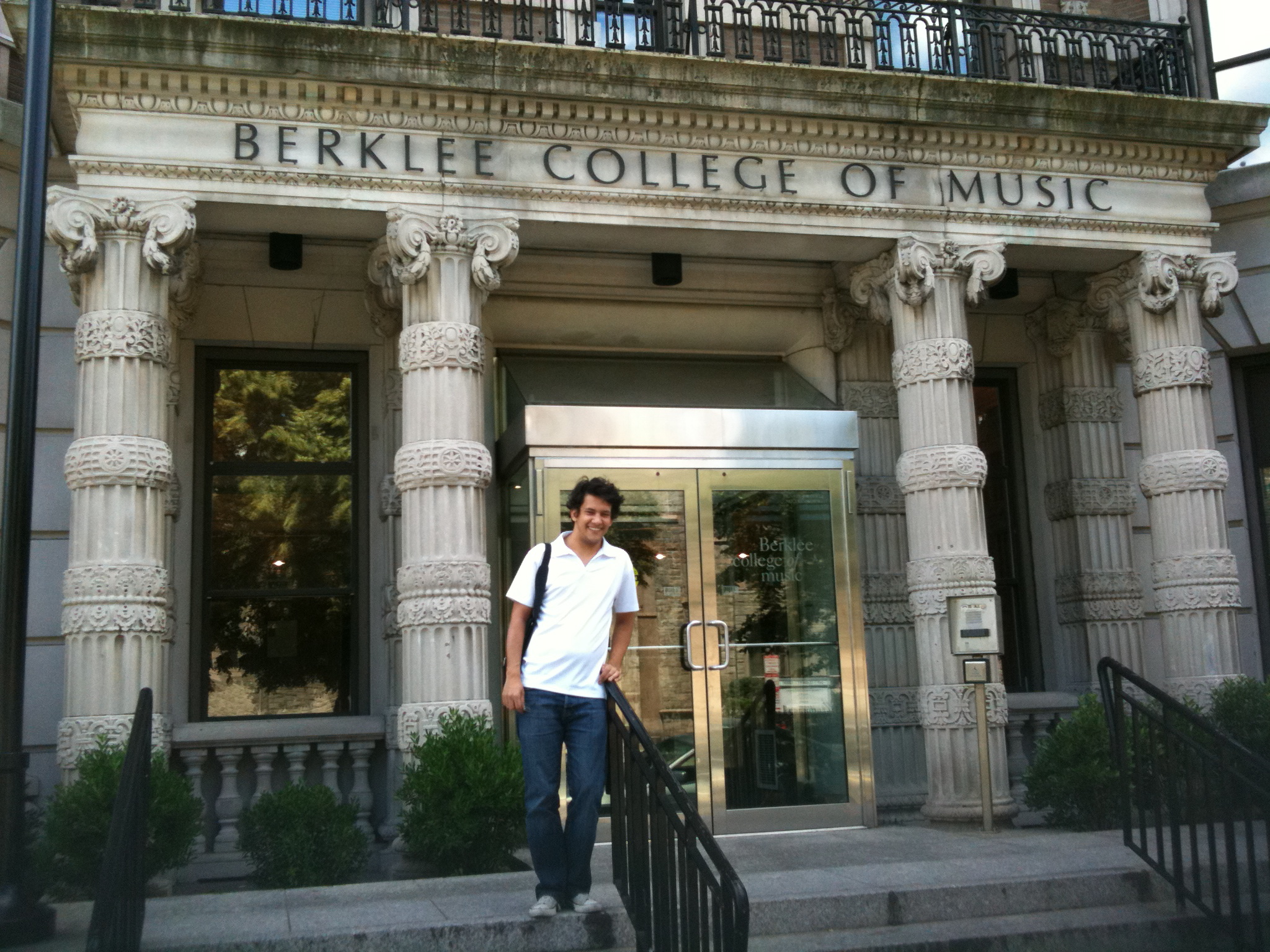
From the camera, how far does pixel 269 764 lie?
32.3 feet

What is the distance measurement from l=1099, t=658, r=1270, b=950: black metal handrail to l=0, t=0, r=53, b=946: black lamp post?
6117 mm

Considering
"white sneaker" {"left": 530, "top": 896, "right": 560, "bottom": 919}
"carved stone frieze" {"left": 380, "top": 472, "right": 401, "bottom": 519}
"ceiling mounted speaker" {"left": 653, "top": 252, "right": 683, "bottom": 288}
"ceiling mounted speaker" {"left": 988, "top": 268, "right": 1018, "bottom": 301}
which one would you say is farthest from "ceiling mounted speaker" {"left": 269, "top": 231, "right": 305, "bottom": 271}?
"ceiling mounted speaker" {"left": 988, "top": 268, "right": 1018, "bottom": 301}

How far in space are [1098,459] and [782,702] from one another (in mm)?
4365

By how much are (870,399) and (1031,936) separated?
609 centimetres

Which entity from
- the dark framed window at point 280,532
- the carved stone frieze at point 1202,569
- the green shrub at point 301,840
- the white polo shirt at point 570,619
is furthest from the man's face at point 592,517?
the carved stone frieze at point 1202,569

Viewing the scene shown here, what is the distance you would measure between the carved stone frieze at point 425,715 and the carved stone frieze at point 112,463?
7.88ft

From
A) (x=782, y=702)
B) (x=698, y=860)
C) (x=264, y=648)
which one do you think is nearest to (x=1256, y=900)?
(x=698, y=860)

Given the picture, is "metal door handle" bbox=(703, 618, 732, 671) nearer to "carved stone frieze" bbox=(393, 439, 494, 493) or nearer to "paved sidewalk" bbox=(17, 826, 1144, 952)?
"paved sidewalk" bbox=(17, 826, 1144, 952)

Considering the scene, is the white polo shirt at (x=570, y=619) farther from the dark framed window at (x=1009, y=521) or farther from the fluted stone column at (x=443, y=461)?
the dark framed window at (x=1009, y=521)

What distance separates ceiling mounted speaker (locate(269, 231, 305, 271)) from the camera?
33.3 feet

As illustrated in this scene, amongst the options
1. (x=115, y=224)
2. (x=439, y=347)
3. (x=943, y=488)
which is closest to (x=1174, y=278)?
(x=943, y=488)

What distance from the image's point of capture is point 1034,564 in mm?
12445

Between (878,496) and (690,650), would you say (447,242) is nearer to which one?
(690,650)

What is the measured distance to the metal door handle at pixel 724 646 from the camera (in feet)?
33.1
